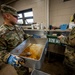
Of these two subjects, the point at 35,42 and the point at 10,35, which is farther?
the point at 35,42

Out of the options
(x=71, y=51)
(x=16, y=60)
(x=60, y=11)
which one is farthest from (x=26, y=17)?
(x=16, y=60)

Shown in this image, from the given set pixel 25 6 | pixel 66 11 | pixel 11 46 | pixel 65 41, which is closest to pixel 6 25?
pixel 11 46

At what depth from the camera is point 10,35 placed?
1.11 meters

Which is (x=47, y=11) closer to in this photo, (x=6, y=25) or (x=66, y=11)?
(x=66, y=11)

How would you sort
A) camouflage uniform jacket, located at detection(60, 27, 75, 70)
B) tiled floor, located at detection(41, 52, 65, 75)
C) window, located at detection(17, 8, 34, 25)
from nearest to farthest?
camouflage uniform jacket, located at detection(60, 27, 75, 70), tiled floor, located at detection(41, 52, 65, 75), window, located at detection(17, 8, 34, 25)

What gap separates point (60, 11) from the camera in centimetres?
229

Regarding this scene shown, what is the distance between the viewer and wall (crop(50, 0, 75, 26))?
2117mm

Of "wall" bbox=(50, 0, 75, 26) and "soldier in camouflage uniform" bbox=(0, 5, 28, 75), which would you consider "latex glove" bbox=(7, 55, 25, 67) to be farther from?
"wall" bbox=(50, 0, 75, 26)

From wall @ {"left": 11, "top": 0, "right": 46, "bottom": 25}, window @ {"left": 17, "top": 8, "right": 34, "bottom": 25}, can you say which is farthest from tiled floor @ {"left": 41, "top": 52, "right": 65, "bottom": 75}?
window @ {"left": 17, "top": 8, "right": 34, "bottom": 25}

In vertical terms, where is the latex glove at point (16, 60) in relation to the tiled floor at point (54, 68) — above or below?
above

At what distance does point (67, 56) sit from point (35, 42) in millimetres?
717

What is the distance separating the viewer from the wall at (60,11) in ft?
6.95

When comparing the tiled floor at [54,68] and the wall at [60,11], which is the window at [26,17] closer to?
the wall at [60,11]

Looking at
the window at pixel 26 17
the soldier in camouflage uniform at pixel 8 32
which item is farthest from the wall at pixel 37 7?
the soldier in camouflage uniform at pixel 8 32
